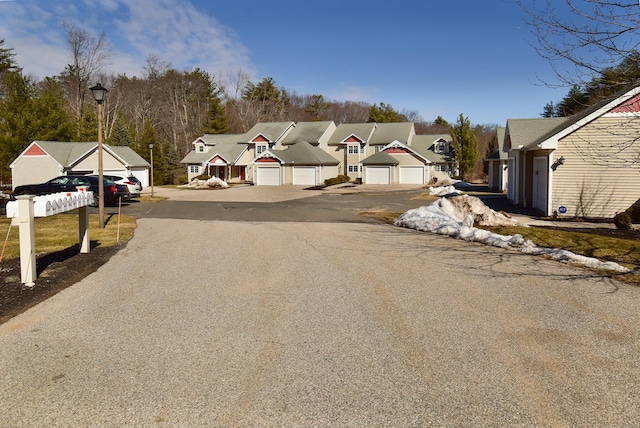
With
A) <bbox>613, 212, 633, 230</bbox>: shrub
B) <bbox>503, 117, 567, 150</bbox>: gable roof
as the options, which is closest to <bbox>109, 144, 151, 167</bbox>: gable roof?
<bbox>503, 117, 567, 150</bbox>: gable roof

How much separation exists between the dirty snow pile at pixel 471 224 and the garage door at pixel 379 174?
1403 inches

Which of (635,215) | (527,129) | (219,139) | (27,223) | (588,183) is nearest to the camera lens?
(27,223)


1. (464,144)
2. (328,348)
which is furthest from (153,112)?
(328,348)

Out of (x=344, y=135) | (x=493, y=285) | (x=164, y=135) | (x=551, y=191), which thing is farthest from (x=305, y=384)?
(x=164, y=135)

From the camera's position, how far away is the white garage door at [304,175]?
52562 mm

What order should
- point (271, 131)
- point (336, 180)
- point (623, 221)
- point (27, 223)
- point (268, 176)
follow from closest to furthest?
Answer: point (27, 223)
point (623, 221)
point (336, 180)
point (268, 176)
point (271, 131)

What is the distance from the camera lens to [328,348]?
5.48 metres

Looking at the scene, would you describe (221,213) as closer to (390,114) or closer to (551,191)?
(551,191)

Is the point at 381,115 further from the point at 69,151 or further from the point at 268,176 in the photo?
the point at 69,151

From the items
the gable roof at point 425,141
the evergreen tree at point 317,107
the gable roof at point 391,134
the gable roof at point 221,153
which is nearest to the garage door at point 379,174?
the gable roof at point 391,134

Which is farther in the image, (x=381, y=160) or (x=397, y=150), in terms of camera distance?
(x=397, y=150)

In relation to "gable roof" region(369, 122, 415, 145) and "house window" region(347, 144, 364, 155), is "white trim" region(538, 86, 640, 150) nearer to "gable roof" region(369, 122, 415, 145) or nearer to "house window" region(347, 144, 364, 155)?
"gable roof" region(369, 122, 415, 145)

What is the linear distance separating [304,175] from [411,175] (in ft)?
36.6

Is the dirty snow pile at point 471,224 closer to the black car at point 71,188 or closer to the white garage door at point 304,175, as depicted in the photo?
the black car at point 71,188
